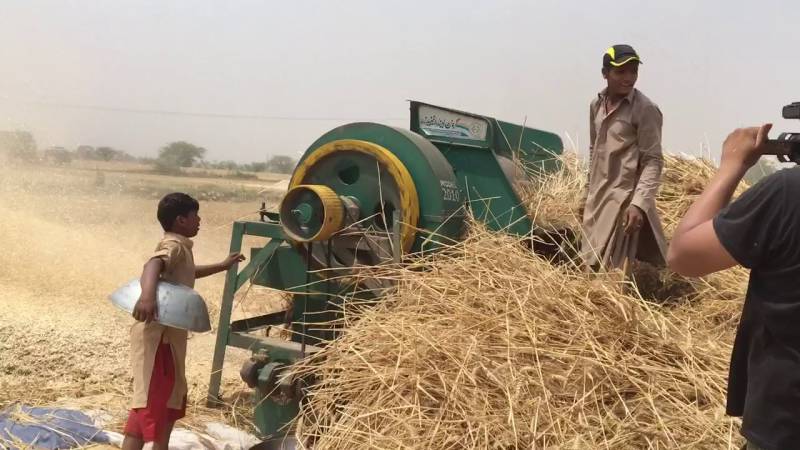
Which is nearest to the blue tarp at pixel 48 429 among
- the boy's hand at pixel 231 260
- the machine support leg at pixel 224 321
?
the machine support leg at pixel 224 321

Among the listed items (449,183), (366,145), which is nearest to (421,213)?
(449,183)

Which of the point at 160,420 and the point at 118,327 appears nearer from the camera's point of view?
the point at 160,420

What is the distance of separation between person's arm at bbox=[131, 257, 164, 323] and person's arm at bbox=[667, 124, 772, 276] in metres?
2.21

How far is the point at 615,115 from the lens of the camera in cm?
413

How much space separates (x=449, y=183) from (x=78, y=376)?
10.5ft

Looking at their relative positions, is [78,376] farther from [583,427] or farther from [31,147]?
[31,147]

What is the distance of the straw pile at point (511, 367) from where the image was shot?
2.56 m

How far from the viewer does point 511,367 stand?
8.98 ft

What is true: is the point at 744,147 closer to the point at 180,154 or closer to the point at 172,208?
the point at 172,208

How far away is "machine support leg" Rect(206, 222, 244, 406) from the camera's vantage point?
154 inches

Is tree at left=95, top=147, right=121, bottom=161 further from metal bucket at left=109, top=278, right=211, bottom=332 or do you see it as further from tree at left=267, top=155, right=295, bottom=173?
metal bucket at left=109, top=278, right=211, bottom=332

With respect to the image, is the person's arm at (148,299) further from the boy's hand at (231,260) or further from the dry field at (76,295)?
the dry field at (76,295)

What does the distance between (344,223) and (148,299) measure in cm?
101

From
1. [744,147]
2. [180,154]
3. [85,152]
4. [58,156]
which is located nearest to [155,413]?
[744,147]
